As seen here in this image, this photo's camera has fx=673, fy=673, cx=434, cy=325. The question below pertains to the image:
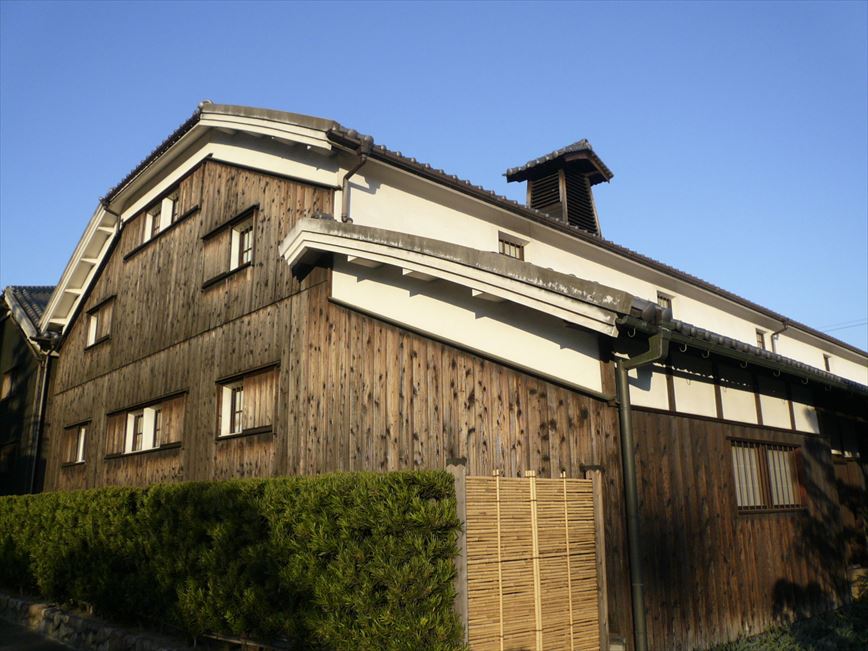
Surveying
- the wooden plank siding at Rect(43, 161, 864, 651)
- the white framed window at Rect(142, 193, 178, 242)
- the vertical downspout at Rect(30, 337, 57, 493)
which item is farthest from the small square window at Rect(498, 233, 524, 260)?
the vertical downspout at Rect(30, 337, 57, 493)

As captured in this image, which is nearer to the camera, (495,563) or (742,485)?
(495,563)

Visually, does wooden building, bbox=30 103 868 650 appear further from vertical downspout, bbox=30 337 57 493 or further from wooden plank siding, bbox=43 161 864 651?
vertical downspout, bbox=30 337 57 493

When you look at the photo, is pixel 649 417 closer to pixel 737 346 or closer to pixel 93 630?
pixel 737 346

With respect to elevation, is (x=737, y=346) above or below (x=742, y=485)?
above

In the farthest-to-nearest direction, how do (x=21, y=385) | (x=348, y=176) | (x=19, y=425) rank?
(x=21, y=385)
(x=19, y=425)
(x=348, y=176)

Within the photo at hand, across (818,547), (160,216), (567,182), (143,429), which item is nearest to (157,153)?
(160,216)

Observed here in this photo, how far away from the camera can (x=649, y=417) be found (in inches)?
298

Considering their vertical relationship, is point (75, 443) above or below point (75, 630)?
above

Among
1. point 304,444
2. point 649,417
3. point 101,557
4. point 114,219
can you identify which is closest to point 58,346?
point 114,219

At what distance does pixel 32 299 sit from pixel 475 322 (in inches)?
720

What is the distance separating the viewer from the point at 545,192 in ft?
57.0

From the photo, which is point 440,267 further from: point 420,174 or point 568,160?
point 568,160

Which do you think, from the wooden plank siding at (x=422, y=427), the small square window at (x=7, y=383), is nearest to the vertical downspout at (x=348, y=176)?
the wooden plank siding at (x=422, y=427)

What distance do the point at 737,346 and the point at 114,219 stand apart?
14.7m
